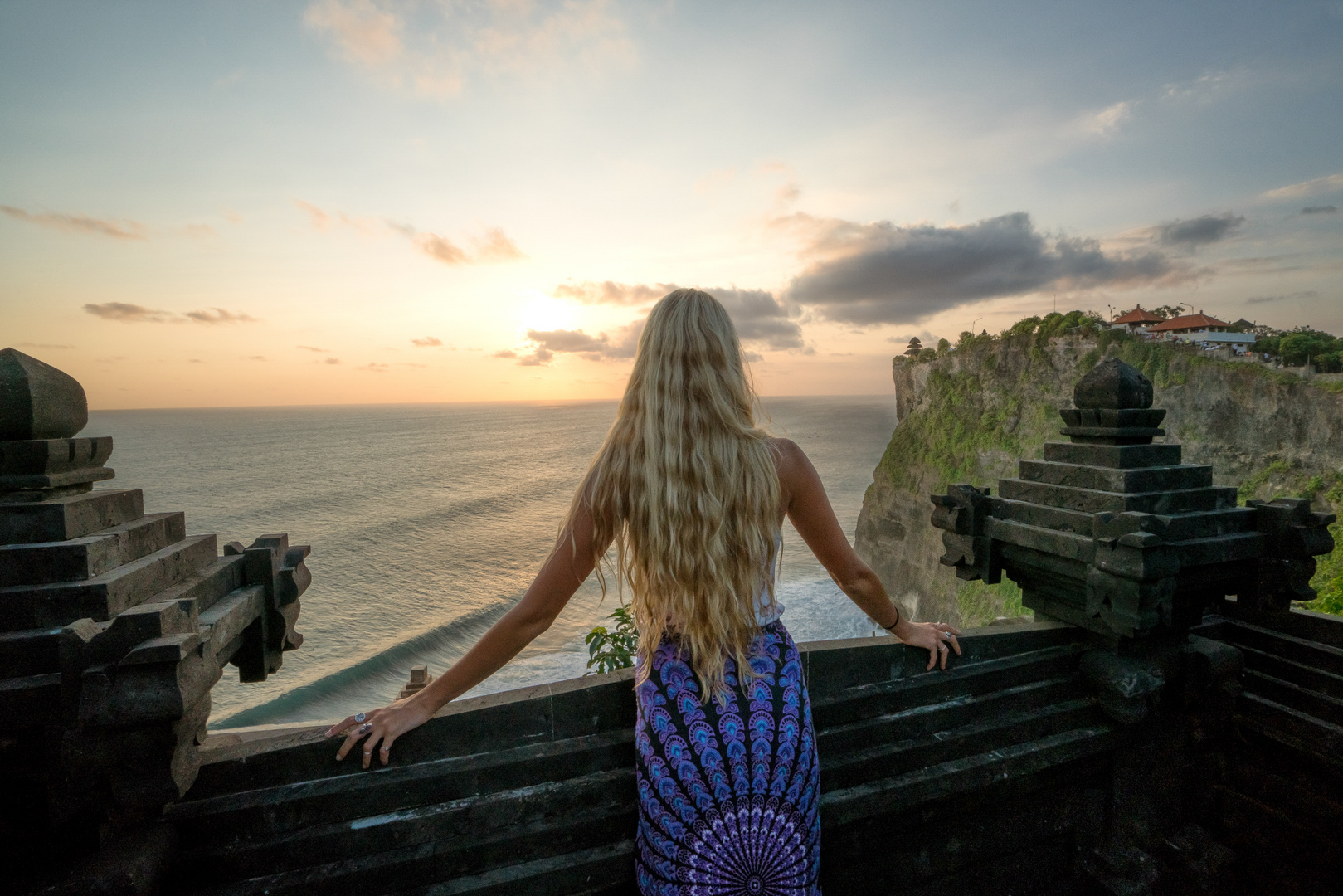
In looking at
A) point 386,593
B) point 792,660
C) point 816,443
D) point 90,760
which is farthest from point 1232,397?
point 816,443

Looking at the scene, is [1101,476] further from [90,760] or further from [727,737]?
[90,760]

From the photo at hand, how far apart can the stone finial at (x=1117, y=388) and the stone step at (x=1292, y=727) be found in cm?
220

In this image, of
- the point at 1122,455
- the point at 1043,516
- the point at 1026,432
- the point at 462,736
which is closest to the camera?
the point at 462,736

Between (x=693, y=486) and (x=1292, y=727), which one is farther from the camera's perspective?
(x=1292, y=727)

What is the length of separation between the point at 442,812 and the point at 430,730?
0.29m

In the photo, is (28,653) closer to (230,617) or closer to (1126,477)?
Answer: (230,617)

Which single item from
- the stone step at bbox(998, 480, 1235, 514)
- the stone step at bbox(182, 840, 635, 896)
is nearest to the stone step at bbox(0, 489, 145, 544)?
the stone step at bbox(182, 840, 635, 896)

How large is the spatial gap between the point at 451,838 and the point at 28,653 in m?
1.58

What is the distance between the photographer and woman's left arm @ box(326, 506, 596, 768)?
215cm

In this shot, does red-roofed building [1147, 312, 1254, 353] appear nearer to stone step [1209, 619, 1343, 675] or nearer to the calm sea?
the calm sea

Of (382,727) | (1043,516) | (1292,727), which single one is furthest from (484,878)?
(1292,727)

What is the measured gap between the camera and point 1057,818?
11.2 feet

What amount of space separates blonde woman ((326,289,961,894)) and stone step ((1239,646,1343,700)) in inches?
139

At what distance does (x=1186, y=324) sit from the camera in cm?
4884
